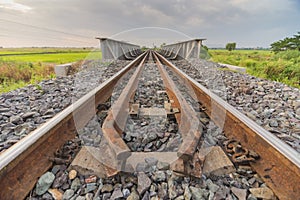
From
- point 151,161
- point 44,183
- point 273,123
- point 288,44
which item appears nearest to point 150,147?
point 151,161

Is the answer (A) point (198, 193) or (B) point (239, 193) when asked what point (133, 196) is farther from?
(B) point (239, 193)

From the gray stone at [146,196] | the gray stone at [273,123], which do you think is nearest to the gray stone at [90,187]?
the gray stone at [146,196]

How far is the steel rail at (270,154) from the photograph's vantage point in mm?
980

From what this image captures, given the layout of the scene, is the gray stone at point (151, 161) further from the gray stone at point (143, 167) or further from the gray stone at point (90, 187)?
the gray stone at point (90, 187)

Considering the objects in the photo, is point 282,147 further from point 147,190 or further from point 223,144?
point 147,190

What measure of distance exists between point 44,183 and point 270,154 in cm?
132

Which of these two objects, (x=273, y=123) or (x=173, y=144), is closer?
(x=173, y=144)

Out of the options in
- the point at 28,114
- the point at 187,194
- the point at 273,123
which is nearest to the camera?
the point at 187,194

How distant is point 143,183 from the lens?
109 centimetres

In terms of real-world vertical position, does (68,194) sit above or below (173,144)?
below

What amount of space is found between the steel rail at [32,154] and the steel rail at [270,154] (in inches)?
50.3

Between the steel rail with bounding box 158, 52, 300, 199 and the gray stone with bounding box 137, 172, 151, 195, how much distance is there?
673 mm

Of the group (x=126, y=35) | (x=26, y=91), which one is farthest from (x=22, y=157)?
(x=126, y=35)

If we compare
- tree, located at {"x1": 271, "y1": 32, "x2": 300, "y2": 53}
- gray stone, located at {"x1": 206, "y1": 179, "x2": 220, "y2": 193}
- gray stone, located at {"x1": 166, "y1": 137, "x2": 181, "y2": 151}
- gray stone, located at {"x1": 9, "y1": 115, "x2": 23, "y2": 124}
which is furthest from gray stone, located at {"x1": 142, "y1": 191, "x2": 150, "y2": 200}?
tree, located at {"x1": 271, "y1": 32, "x2": 300, "y2": 53}
